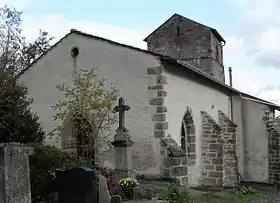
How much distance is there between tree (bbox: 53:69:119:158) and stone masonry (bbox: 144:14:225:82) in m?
15.8

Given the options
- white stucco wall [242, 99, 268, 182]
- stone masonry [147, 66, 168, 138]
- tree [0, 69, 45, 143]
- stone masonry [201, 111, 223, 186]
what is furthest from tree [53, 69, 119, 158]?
white stucco wall [242, 99, 268, 182]

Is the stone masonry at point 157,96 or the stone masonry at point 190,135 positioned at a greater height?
the stone masonry at point 157,96

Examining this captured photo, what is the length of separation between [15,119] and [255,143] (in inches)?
584

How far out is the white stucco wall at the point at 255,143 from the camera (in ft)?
75.0

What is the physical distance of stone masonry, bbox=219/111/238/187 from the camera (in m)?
20.1

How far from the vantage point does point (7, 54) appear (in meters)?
21.9

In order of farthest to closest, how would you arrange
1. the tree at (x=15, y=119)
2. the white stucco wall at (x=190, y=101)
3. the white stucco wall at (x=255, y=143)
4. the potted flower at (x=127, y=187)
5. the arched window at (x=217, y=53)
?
the arched window at (x=217, y=53), the white stucco wall at (x=255, y=143), the white stucco wall at (x=190, y=101), the tree at (x=15, y=119), the potted flower at (x=127, y=187)

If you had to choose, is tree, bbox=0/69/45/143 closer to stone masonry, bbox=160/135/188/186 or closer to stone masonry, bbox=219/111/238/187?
stone masonry, bbox=160/135/188/186

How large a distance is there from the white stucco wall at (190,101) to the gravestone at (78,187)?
7.90m

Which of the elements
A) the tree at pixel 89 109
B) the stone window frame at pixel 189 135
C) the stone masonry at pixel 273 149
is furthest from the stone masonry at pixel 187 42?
the tree at pixel 89 109

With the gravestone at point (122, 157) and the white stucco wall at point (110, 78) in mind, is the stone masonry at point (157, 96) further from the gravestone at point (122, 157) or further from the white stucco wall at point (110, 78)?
the gravestone at point (122, 157)

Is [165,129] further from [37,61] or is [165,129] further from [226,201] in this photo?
[37,61]

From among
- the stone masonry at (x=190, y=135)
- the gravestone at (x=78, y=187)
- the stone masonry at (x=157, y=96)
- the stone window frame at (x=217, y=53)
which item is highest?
the stone window frame at (x=217, y=53)

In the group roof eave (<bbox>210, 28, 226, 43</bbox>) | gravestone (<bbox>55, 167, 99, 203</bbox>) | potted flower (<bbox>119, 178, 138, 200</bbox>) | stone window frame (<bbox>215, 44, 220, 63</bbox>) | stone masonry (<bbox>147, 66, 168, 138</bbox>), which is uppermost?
roof eave (<bbox>210, 28, 226, 43</bbox>)
